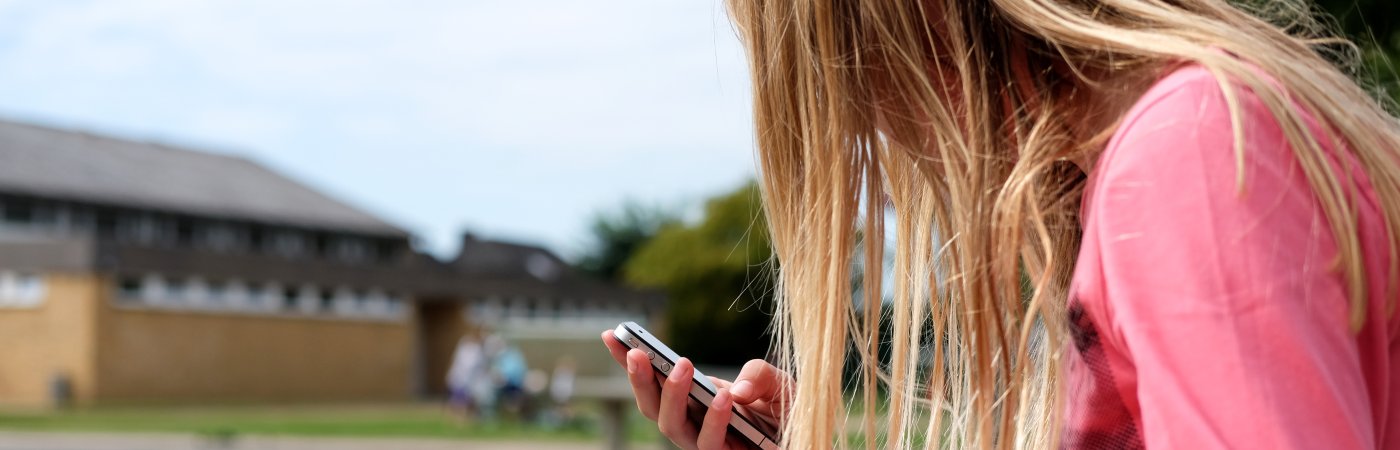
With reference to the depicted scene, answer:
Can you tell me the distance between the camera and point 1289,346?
0.93 meters

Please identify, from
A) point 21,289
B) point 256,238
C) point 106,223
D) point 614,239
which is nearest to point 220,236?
point 256,238

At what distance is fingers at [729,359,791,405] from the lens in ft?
5.49

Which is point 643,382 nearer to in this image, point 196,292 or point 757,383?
point 757,383

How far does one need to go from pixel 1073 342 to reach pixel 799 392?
11.9 inches

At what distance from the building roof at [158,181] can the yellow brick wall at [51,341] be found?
6.74 metres

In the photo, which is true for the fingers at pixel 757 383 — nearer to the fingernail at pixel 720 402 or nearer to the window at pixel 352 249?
the fingernail at pixel 720 402

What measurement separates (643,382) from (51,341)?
31580mm

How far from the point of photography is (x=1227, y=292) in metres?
0.94

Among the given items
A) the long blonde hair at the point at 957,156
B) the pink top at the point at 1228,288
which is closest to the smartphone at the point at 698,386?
the long blonde hair at the point at 957,156

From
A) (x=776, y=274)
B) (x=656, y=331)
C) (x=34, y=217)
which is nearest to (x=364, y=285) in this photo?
(x=34, y=217)

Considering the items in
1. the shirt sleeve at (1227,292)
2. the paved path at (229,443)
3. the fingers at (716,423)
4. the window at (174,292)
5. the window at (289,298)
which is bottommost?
the window at (289,298)

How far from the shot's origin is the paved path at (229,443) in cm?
1562

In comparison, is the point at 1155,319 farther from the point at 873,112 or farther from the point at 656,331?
the point at 656,331

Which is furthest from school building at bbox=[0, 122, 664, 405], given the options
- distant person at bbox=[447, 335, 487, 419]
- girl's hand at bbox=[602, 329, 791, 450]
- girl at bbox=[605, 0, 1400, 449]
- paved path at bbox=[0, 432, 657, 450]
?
girl at bbox=[605, 0, 1400, 449]
